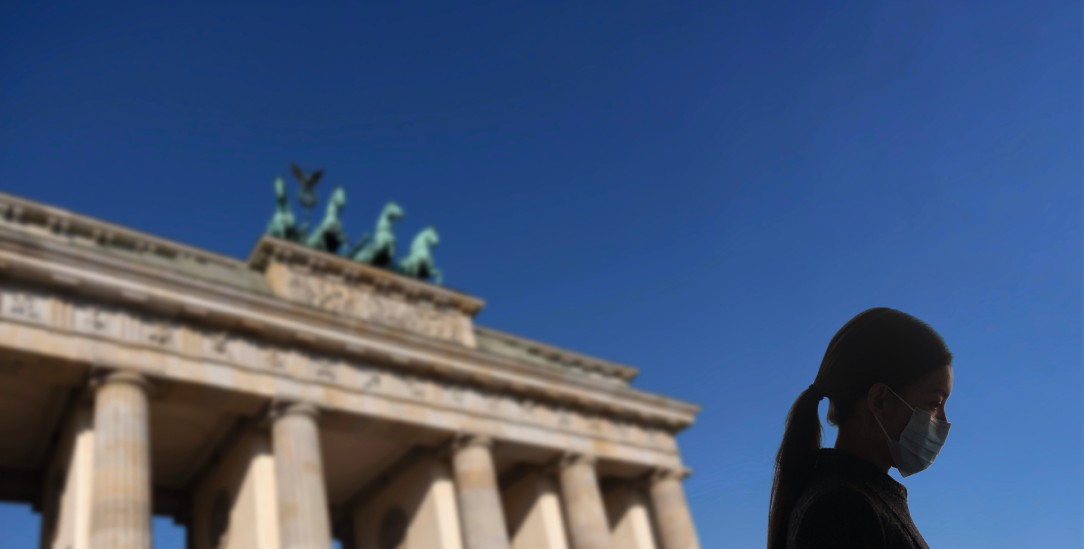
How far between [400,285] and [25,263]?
1116cm

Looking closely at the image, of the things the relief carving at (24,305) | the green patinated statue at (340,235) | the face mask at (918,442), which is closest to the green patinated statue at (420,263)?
the green patinated statue at (340,235)

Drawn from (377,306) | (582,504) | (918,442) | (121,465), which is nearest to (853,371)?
(918,442)

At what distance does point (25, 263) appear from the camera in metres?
20.8

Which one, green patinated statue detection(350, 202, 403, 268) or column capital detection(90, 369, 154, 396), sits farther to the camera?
green patinated statue detection(350, 202, 403, 268)

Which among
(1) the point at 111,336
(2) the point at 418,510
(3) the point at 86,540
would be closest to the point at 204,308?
(1) the point at 111,336

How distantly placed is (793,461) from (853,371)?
1.16ft

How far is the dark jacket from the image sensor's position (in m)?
2.74

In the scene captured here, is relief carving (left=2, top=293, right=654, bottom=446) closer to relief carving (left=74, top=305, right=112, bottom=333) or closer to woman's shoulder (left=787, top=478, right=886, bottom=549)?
relief carving (left=74, top=305, right=112, bottom=333)

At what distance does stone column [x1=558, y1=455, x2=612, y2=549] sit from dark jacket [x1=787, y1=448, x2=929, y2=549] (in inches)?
1033

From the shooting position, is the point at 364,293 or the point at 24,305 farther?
the point at 364,293

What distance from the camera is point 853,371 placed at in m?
Result: 3.20

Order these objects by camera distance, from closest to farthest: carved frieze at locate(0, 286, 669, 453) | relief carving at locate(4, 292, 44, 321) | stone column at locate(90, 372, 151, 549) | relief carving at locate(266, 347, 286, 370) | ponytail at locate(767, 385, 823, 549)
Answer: ponytail at locate(767, 385, 823, 549) → stone column at locate(90, 372, 151, 549) → relief carving at locate(4, 292, 44, 321) → carved frieze at locate(0, 286, 669, 453) → relief carving at locate(266, 347, 286, 370)

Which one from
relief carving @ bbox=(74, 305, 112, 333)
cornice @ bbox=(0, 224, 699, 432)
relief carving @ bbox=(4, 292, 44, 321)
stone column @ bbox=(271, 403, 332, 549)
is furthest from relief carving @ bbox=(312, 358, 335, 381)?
relief carving @ bbox=(4, 292, 44, 321)

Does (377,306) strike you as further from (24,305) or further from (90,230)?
(24,305)
